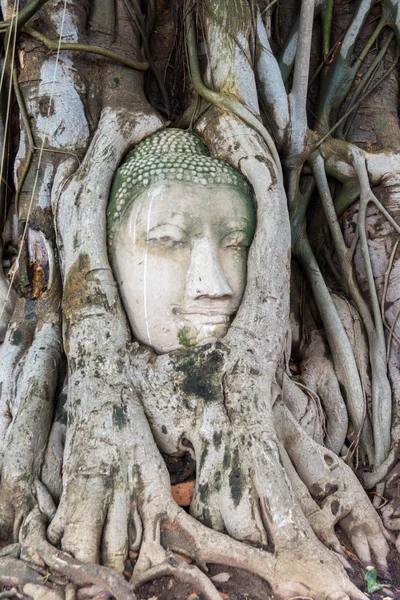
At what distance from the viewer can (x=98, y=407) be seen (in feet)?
7.22

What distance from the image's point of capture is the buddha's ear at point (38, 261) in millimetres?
2910

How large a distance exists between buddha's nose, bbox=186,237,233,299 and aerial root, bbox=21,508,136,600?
107 centimetres

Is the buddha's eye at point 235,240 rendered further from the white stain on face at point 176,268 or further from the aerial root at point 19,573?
the aerial root at point 19,573

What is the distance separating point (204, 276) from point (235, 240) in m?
0.26

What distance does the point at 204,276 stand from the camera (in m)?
2.42

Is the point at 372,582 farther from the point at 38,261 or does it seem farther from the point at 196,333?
the point at 38,261

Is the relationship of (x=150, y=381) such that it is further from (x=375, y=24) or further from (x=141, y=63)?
(x=375, y=24)

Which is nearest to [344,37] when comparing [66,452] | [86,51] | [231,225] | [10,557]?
[86,51]

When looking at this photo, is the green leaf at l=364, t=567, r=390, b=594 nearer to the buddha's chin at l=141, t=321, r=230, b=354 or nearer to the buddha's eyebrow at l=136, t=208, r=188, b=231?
the buddha's chin at l=141, t=321, r=230, b=354

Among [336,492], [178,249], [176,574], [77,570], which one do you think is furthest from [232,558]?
[178,249]

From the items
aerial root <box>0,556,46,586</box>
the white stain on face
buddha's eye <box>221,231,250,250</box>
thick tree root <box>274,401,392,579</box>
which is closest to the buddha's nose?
the white stain on face

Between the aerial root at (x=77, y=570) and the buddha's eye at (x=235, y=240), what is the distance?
1.35 metres

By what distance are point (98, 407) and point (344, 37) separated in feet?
9.02

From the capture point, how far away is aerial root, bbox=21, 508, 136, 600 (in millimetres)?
1745
